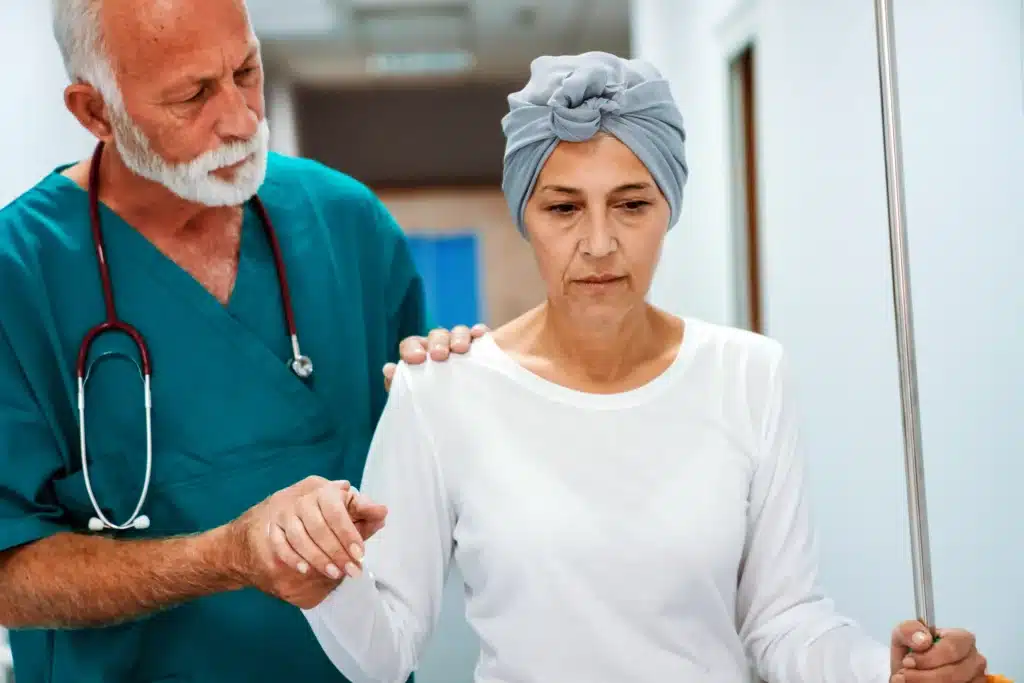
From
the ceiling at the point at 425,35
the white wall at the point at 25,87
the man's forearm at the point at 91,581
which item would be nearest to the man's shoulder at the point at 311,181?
the white wall at the point at 25,87

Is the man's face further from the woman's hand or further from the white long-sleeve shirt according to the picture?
the woman's hand

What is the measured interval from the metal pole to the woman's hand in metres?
0.02

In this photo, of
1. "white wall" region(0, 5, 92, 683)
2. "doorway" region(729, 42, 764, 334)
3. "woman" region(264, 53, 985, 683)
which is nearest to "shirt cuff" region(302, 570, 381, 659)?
"woman" region(264, 53, 985, 683)

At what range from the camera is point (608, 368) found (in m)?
1.11

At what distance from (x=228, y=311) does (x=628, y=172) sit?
1.61ft

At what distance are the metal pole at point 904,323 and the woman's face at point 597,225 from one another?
0.22 meters

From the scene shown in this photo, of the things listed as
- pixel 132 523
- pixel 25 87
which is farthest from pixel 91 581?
pixel 25 87

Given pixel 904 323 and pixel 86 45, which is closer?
pixel 904 323

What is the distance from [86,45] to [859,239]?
1.17 meters

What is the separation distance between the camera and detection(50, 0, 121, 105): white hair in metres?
1.11

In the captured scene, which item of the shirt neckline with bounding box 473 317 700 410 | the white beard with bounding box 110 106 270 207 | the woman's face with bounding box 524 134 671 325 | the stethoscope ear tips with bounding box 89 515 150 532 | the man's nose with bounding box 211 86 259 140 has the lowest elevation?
the stethoscope ear tips with bounding box 89 515 150 532

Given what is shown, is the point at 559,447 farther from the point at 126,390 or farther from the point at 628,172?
the point at 126,390

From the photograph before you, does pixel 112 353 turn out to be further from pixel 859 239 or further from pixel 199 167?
pixel 859 239

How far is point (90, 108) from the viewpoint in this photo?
116cm
